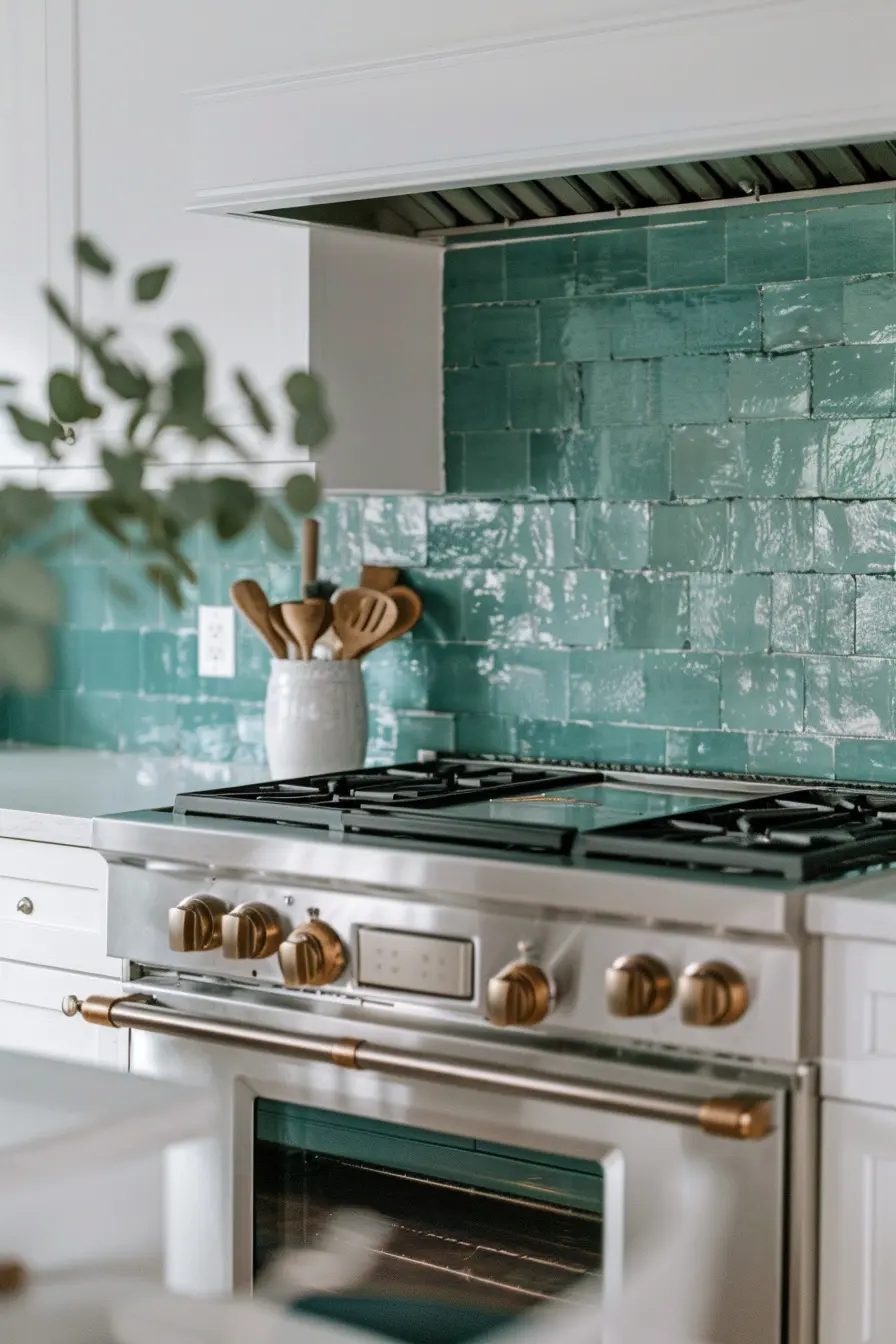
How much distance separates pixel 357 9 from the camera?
2268 millimetres

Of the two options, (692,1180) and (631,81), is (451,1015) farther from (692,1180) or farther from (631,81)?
(631,81)

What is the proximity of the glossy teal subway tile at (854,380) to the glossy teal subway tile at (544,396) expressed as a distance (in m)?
0.41

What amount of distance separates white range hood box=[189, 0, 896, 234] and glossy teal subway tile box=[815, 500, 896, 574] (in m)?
0.45

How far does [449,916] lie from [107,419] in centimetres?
118

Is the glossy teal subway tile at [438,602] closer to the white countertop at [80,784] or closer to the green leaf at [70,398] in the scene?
the white countertop at [80,784]

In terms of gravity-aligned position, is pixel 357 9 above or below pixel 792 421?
above

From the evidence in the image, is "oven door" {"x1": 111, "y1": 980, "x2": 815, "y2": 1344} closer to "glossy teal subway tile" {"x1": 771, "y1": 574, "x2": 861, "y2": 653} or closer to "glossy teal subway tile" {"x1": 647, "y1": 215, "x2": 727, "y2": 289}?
"glossy teal subway tile" {"x1": 771, "y1": 574, "x2": 861, "y2": 653}

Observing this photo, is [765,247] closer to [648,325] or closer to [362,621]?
[648,325]

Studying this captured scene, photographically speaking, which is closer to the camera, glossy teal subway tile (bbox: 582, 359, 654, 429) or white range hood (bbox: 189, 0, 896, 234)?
white range hood (bbox: 189, 0, 896, 234)

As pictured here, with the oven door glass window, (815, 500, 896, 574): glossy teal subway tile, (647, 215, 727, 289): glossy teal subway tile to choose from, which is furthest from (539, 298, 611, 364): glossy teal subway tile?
the oven door glass window

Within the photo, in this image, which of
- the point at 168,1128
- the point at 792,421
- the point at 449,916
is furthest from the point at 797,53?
the point at 168,1128

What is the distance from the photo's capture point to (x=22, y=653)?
0.45 metres

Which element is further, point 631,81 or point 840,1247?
point 631,81

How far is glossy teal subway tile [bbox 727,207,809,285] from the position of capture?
243cm
